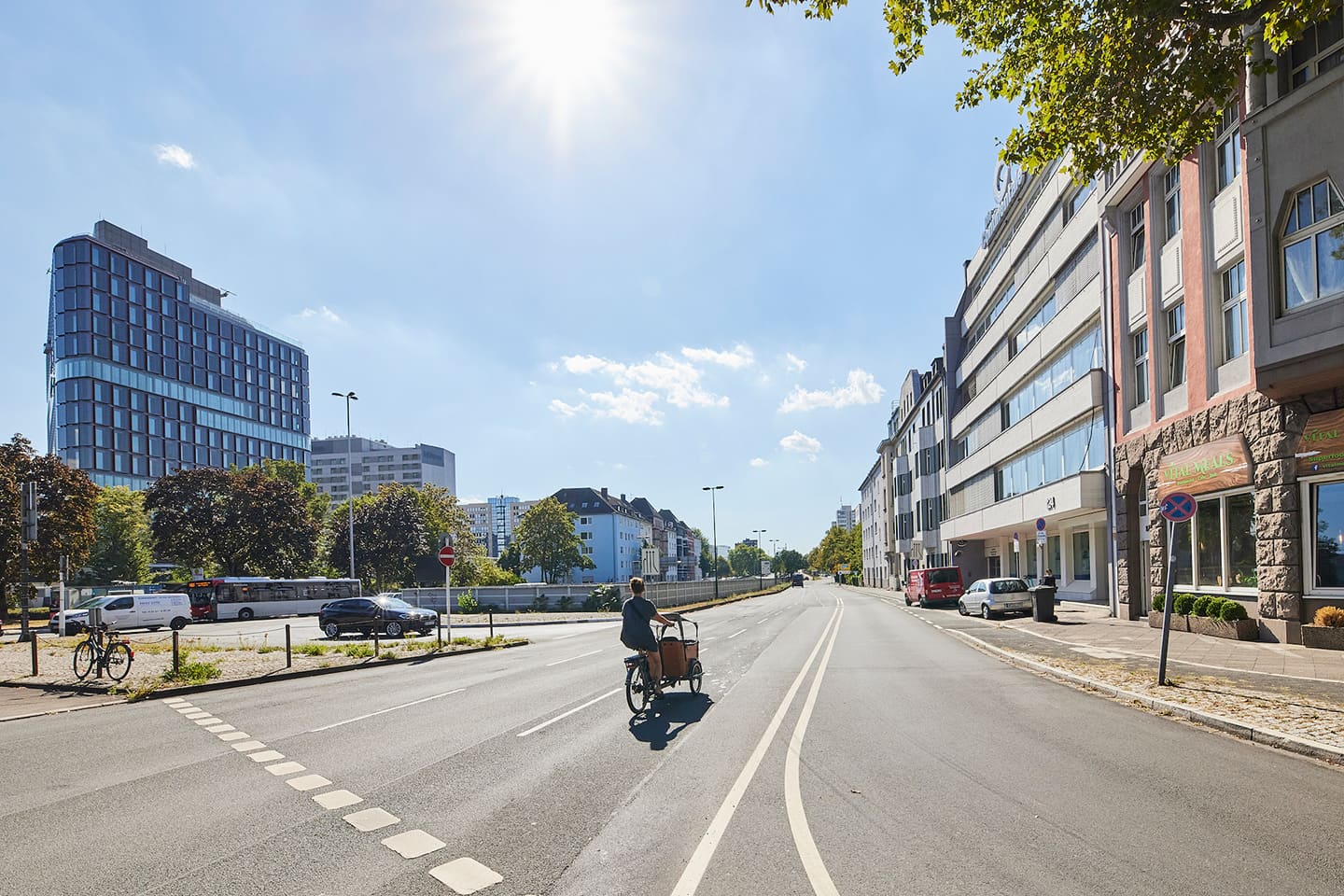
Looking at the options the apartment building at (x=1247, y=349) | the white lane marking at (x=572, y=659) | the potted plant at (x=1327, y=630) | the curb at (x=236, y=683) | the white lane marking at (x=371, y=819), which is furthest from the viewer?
the white lane marking at (x=572, y=659)

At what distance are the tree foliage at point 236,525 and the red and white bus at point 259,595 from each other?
272 inches

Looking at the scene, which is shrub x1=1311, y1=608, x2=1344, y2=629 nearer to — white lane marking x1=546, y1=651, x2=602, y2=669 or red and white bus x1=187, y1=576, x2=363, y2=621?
white lane marking x1=546, y1=651, x2=602, y2=669

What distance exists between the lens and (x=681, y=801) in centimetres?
654

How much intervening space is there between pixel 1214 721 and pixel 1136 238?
777 inches

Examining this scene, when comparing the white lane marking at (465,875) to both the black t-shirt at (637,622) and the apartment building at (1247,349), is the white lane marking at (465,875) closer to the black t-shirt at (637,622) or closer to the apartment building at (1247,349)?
the black t-shirt at (637,622)

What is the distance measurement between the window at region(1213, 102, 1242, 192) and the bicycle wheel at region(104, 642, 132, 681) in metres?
25.4

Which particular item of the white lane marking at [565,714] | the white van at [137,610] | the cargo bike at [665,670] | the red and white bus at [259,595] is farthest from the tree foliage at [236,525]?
the cargo bike at [665,670]

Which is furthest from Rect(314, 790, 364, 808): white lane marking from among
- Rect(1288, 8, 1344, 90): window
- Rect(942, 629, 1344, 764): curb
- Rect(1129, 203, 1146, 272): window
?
Rect(1129, 203, 1146, 272): window

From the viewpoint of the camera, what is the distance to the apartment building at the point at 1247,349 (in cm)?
1494

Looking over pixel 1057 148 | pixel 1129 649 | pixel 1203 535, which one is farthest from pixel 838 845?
pixel 1203 535

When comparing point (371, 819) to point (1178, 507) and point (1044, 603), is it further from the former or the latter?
point (1044, 603)

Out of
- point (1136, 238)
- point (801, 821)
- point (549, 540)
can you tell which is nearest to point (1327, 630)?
point (1136, 238)

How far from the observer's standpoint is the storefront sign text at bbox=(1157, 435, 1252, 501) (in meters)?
17.9

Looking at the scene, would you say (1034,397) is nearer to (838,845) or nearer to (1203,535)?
(1203,535)
